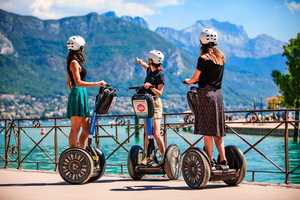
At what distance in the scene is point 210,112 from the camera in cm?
536

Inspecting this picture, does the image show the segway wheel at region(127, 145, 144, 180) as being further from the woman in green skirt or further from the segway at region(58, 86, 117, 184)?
the woman in green skirt

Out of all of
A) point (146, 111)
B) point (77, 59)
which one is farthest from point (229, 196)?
point (77, 59)

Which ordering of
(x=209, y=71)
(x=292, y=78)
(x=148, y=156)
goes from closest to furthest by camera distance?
(x=209, y=71) < (x=148, y=156) < (x=292, y=78)

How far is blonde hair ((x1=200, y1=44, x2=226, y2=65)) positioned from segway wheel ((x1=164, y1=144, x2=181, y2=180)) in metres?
1.33

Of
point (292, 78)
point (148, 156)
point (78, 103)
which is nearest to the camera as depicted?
point (78, 103)

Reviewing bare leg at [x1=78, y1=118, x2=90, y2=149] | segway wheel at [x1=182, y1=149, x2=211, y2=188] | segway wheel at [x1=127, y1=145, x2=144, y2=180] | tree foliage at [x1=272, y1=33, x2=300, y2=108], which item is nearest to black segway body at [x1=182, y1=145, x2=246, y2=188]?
segway wheel at [x1=182, y1=149, x2=211, y2=188]

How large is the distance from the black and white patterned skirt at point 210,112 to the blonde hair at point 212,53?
0.31 meters

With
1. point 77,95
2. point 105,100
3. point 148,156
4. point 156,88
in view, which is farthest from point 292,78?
point 77,95

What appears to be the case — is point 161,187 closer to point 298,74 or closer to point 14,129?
point 14,129

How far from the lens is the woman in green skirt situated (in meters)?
6.03

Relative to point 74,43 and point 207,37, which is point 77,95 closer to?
point 74,43

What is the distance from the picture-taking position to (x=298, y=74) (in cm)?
4150

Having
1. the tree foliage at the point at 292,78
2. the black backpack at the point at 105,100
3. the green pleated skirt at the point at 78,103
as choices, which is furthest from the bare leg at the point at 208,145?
the tree foliage at the point at 292,78

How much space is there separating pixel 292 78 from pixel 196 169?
3864cm
